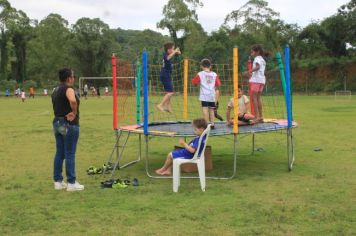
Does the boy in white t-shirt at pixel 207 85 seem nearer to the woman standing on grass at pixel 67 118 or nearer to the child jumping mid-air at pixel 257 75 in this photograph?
the child jumping mid-air at pixel 257 75

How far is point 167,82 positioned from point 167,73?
236 millimetres

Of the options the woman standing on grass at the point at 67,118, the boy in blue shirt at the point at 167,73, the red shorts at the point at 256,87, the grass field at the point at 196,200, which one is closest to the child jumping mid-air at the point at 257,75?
the red shorts at the point at 256,87

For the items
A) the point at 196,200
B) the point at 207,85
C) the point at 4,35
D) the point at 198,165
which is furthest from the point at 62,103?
the point at 4,35

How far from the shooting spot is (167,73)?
36.3ft

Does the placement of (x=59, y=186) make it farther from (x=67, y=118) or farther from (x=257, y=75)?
(x=257, y=75)

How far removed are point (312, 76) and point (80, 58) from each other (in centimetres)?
4005

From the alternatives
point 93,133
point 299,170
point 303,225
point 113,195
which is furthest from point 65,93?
point 93,133

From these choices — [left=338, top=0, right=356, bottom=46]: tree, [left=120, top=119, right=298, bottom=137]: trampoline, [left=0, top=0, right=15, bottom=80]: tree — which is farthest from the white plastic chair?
[left=0, top=0, right=15, bottom=80]: tree

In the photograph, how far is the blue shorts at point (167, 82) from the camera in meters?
11.1

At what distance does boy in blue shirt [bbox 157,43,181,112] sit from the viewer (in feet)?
34.6

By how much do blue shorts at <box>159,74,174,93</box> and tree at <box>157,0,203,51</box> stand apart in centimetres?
7042

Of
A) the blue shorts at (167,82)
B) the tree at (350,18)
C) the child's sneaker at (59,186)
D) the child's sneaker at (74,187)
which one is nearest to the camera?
the child's sneaker at (74,187)

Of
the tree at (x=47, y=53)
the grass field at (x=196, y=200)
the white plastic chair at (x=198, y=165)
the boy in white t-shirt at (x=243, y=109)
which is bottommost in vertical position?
the grass field at (x=196, y=200)

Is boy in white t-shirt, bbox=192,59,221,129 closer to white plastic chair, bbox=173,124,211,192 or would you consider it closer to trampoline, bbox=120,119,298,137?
trampoline, bbox=120,119,298,137
